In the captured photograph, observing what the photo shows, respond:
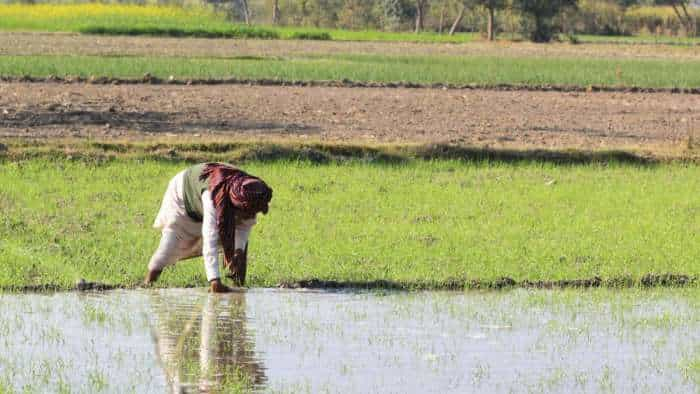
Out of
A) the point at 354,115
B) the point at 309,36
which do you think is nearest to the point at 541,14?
the point at 309,36

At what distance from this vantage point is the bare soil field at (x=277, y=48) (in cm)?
3678

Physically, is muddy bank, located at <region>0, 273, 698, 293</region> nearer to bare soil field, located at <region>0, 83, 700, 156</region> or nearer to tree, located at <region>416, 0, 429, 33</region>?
bare soil field, located at <region>0, 83, 700, 156</region>

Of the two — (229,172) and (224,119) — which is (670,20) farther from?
(229,172)

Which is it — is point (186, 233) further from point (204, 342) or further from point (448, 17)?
point (448, 17)

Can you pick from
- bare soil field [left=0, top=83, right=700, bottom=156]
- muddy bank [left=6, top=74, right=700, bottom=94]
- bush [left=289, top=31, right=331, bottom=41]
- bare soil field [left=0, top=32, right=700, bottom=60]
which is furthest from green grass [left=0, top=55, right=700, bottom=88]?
bush [left=289, top=31, right=331, bottom=41]

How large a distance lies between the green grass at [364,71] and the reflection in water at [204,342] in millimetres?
16862

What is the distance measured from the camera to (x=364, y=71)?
2856 cm

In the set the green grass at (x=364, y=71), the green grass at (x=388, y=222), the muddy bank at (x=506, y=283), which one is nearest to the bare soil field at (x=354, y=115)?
the green grass at (x=364, y=71)

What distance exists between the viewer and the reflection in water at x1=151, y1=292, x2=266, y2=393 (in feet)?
22.6

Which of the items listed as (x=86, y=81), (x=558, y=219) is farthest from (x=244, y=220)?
(x=86, y=81)

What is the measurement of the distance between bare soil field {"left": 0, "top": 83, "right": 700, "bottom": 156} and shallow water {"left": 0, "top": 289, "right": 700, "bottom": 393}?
8008 millimetres

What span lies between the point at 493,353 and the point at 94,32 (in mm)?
43415

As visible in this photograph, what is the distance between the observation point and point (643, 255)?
10.5 m

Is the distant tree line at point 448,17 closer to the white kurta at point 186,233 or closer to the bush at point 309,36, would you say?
the bush at point 309,36
